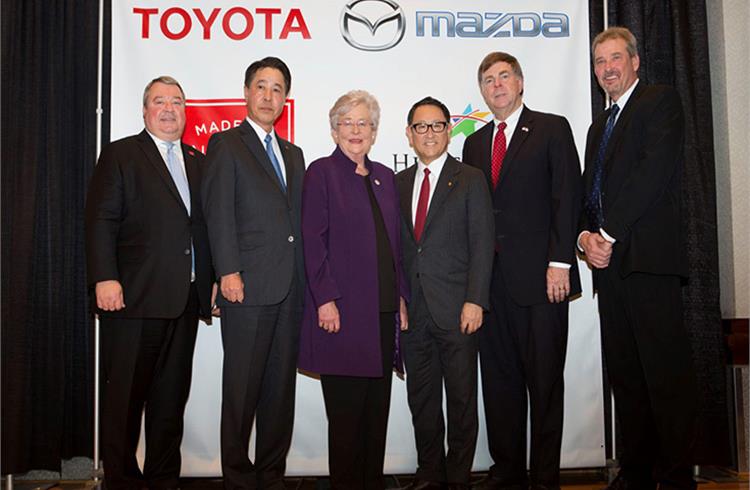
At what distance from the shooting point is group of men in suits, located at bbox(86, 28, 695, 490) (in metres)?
2.63

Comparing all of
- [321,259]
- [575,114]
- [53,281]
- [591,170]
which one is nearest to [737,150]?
[575,114]

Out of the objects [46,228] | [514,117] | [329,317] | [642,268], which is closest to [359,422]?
[329,317]

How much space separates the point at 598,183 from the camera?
2820 millimetres

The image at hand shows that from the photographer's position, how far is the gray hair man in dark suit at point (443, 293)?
110 inches

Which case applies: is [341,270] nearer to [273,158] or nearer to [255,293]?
[255,293]

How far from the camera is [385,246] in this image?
266 cm

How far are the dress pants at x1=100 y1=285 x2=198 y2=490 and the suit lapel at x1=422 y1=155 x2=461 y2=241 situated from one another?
113 cm

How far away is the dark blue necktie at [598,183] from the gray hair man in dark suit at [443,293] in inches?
18.1

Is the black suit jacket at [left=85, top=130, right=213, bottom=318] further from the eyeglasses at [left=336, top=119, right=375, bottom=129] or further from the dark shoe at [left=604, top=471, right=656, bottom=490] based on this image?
the dark shoe at [left=604, top=471, right=656, bottom=490]

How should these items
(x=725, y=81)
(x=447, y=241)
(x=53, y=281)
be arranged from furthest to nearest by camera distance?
(x=725, y=81) → (x=53, y=281) → (x=447, y=241)

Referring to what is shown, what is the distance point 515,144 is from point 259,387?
1.59 m

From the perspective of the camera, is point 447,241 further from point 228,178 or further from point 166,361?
point 166,361

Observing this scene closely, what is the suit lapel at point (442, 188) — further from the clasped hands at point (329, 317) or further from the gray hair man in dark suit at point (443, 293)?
the clasped hands at point (329, 317)

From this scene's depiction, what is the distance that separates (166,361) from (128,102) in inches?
59.8
